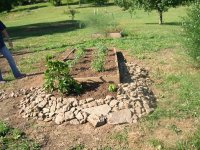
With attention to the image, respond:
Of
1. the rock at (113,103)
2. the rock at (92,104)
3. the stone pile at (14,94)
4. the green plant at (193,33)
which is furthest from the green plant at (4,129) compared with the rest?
the green plant at (193,33)

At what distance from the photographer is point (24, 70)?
12.6 m

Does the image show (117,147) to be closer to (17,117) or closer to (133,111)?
(133,111)

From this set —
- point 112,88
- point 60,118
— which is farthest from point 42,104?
point 112,88

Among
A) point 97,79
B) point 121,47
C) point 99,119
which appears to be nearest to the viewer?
point 99,119

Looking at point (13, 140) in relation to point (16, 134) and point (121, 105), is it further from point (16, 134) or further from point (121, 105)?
point (121, 105)

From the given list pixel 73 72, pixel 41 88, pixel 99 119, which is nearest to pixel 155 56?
pixel 73 72

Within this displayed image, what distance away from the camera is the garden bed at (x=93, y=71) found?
9438 millimetres

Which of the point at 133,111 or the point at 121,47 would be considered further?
the point at 121,47

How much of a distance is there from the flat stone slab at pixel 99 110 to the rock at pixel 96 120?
143 millimetres

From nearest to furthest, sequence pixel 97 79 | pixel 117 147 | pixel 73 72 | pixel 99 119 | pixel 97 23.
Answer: pixel 117 147 < pixel 99 119 < pixel 97 79 < pixel 73 72 < pixel 97 23

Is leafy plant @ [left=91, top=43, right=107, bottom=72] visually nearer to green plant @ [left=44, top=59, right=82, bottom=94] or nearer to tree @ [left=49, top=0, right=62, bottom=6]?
green plant @ [left=44, top=59, right=82, bottom=94]

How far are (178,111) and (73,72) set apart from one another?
3.67 m

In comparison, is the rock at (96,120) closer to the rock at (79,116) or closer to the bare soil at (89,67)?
the rock at (79,116)

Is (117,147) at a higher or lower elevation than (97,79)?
lower
